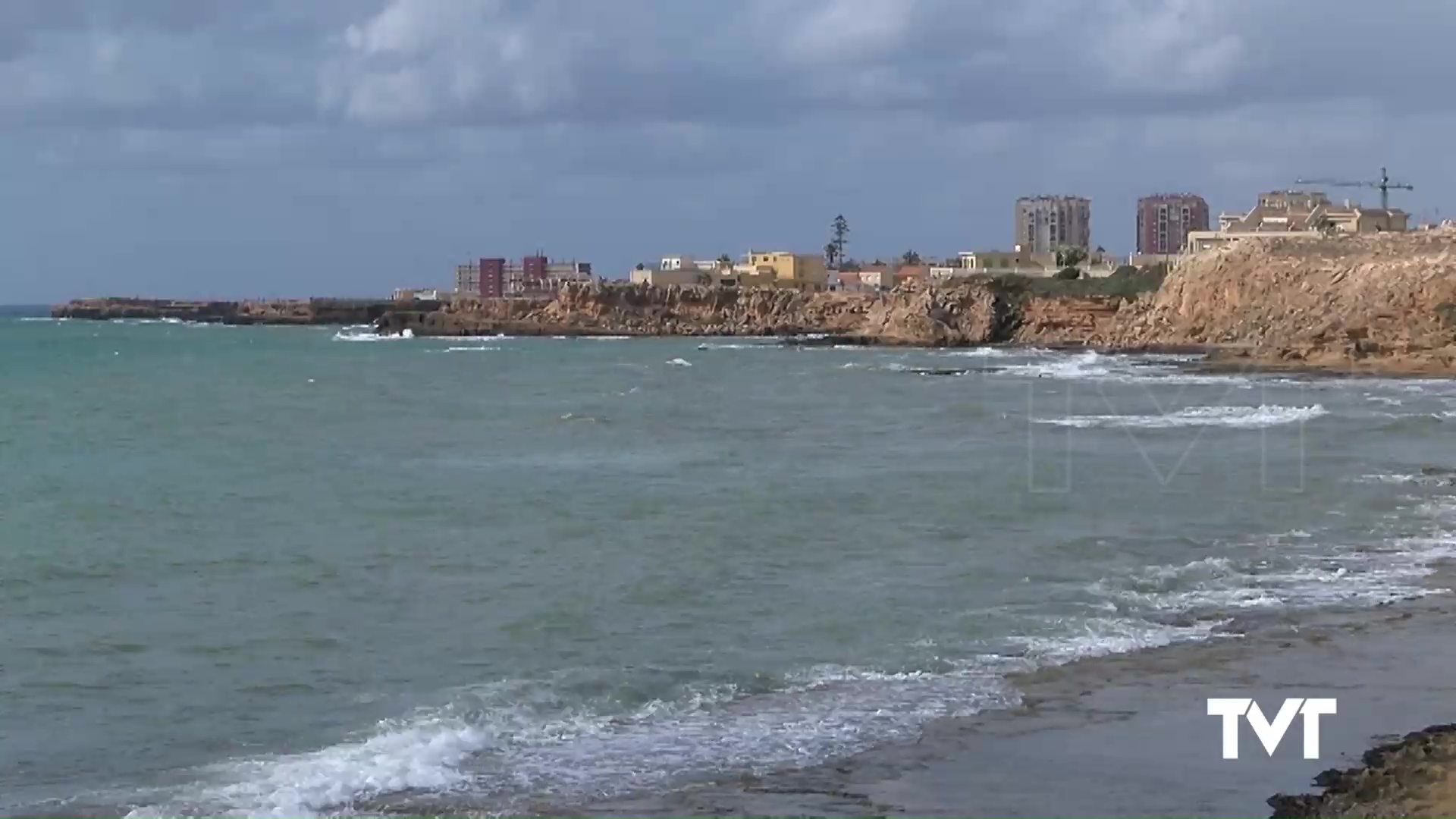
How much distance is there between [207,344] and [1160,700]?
95.1 m

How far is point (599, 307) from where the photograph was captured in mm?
114688

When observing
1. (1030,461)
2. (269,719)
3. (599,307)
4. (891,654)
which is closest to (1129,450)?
(1030,461)

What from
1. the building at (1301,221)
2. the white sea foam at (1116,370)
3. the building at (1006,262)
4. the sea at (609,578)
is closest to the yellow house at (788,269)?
the building at (1006,262)

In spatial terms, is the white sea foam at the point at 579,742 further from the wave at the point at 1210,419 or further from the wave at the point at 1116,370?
the wave at the point at 1116,370

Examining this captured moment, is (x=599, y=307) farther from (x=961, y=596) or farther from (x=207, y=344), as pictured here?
(x=961, y=596)

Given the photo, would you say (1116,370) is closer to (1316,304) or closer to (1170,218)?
(1316,304)

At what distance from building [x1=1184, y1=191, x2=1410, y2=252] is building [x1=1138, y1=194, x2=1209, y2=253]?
68050mm

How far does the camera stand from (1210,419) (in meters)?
34.5

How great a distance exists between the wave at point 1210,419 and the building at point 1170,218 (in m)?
138

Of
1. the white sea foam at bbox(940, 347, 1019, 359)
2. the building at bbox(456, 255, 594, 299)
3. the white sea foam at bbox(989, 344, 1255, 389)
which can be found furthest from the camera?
the building at bbox(456, 255, 594, 299)

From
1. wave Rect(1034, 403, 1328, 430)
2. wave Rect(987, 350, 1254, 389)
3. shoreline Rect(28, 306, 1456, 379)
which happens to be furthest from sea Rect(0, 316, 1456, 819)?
shoreline Rect(28, 306, 1456, 379)

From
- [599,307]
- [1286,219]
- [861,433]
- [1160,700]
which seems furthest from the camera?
[599,307]

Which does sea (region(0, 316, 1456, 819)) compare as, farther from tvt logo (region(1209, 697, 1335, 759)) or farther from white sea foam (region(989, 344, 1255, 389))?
white sea foam (region(989, 344, 1255, 389))

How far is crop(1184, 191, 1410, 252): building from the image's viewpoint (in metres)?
88.3
